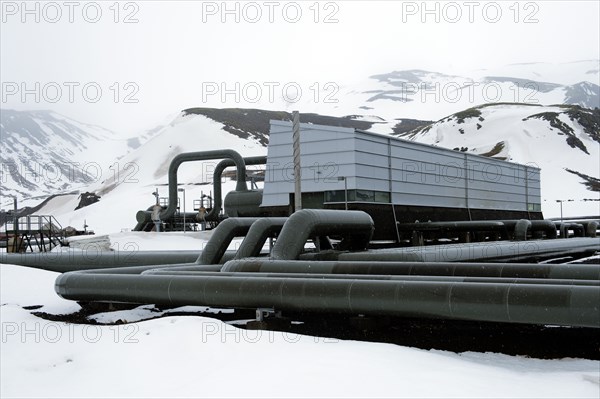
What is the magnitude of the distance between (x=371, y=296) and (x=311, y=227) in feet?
17.6

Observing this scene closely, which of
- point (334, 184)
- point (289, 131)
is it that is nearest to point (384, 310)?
point (334, 184)

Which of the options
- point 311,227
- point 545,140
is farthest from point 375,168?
point 545,140

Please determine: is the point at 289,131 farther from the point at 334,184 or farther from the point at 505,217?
the point at 505,217

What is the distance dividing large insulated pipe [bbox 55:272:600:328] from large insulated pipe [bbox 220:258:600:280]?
175 cm

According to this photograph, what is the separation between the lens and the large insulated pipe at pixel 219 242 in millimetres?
16375

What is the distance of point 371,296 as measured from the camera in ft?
32.2

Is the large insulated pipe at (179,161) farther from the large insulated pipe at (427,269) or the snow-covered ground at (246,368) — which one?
the snow-covered ground at (246,368)

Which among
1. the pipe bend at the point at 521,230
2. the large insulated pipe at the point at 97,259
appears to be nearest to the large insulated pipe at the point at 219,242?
the large insulated pipe at the point at 97,259

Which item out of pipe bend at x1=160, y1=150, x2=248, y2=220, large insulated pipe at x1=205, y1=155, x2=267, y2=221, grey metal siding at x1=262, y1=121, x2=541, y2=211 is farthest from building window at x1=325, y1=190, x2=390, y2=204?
large insulated pipe at x1=205, y1=155, x2=267, y2=221

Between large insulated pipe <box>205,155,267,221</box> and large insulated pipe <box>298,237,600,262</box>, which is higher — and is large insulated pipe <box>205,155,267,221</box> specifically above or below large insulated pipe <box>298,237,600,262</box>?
above

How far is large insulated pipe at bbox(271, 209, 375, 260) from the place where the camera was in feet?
48.2

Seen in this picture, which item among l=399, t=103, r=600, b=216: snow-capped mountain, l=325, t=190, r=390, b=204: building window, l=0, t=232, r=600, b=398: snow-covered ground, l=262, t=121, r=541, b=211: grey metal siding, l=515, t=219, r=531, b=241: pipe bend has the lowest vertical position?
l=0, t=232, r=600, b=398: snow-covered ground

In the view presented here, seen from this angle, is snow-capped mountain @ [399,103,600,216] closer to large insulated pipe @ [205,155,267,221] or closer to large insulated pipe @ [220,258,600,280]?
large insulated pipe @ [205,155,267,221]

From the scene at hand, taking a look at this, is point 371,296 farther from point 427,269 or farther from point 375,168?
point 375,168
